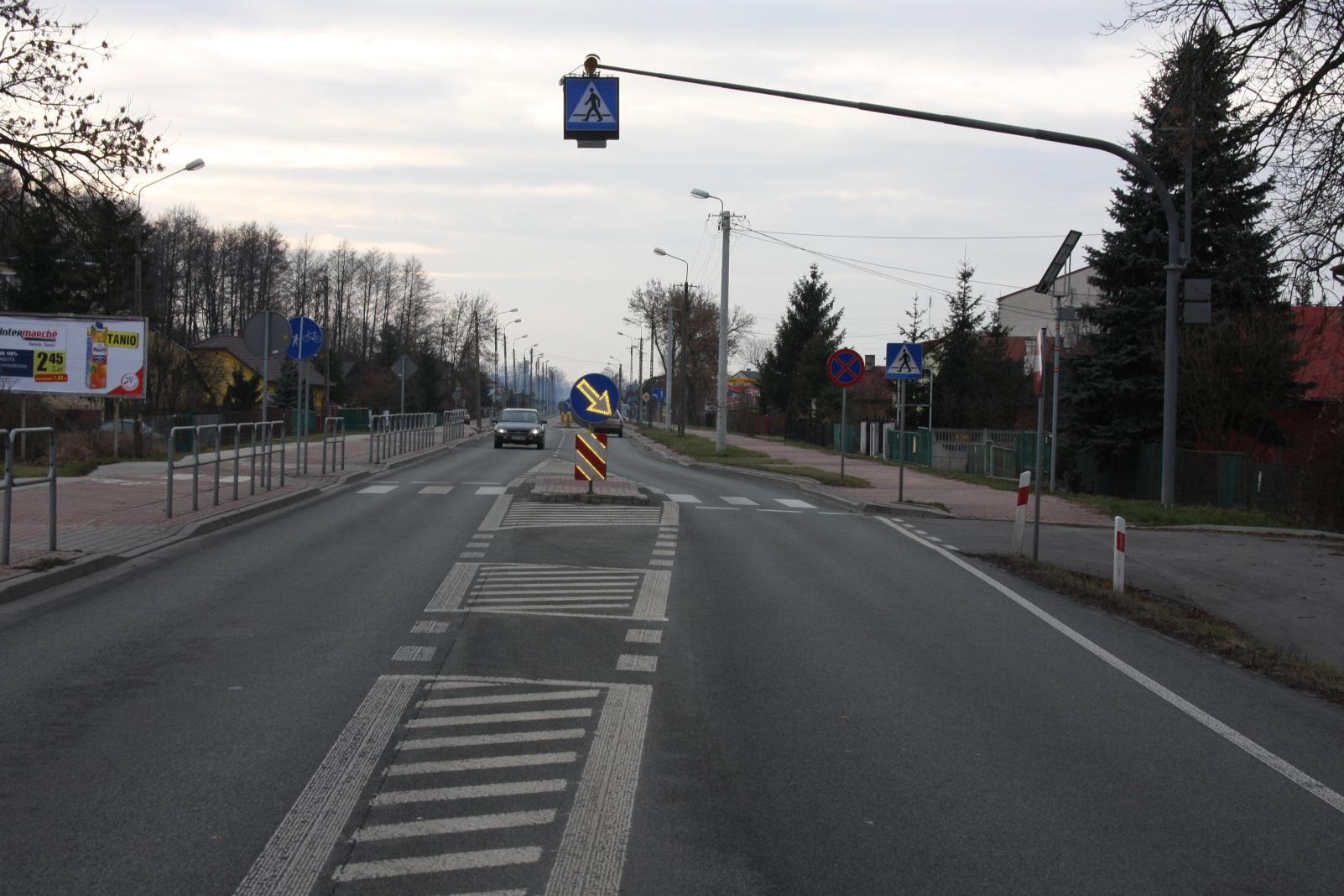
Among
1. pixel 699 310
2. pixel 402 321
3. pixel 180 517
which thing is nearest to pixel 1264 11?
pixel 180 517

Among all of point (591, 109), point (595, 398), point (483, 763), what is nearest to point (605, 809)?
point (483, 763)

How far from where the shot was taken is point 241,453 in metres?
19.1

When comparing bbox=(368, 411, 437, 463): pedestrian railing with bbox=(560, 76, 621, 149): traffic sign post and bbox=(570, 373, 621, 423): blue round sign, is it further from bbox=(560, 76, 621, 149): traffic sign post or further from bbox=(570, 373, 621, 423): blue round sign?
bbox=(560, 76, 621, 149): traffic sign post

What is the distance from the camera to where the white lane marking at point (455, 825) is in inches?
180

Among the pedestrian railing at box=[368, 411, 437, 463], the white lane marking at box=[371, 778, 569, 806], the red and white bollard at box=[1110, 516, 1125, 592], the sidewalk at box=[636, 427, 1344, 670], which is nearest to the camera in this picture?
the white lane marking at box=[371, 778, 569, 806]

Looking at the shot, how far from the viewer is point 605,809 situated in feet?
16.1

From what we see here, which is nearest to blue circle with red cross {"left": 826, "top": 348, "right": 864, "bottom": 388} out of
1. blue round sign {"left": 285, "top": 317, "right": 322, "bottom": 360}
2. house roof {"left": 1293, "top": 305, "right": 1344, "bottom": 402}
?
house roof {"left": 1293, "top": 305, "right": 1344, "bottom": 402}

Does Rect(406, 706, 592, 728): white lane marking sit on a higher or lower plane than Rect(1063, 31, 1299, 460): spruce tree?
lower

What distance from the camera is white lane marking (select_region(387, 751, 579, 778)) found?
211 inches

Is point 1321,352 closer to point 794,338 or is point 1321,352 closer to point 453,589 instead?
point 453,589

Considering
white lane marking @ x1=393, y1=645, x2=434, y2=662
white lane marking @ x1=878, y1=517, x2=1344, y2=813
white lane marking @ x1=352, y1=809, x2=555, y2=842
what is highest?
white lane marking @ x1=393, y1=645, x2=434, y2=662

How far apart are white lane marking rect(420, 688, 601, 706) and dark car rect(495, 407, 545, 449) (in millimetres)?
39549

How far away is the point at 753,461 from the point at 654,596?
86.9ft

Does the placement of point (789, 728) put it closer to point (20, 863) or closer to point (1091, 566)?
point (20, 863)
